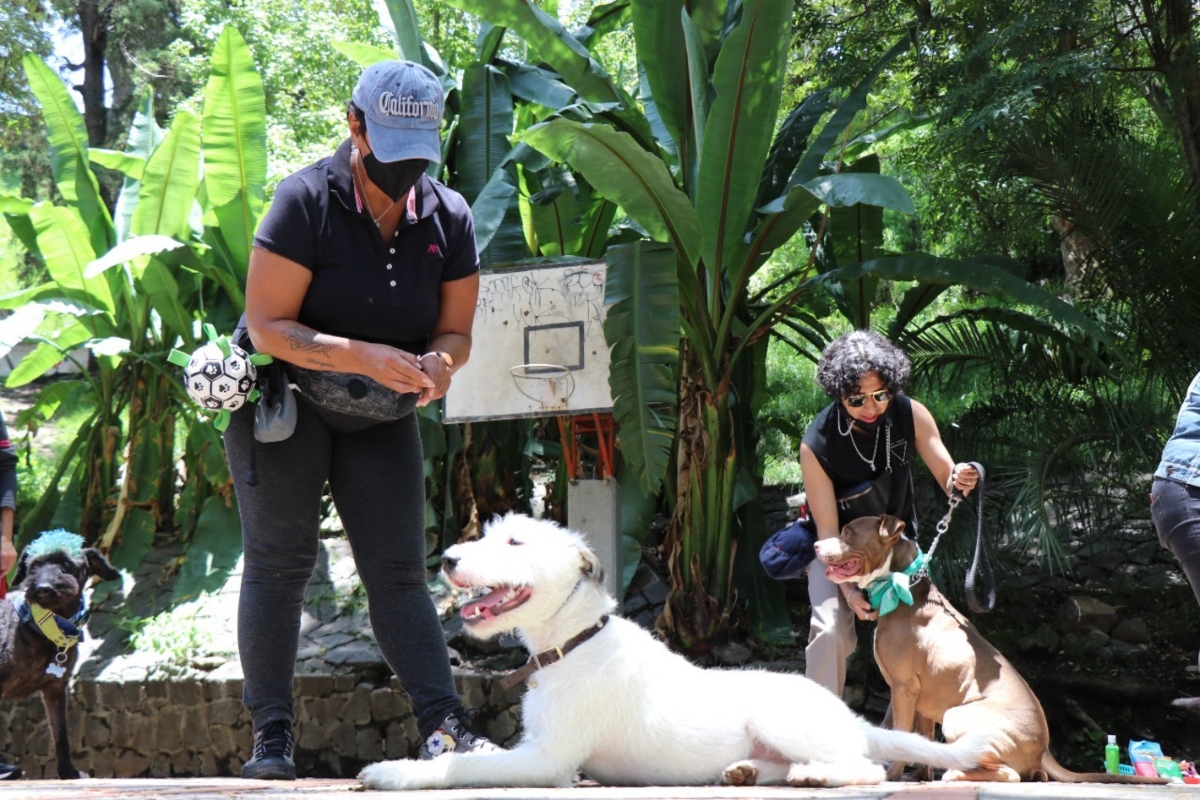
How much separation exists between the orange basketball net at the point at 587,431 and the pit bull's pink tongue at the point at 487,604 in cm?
395

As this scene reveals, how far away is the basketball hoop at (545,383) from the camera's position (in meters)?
6.91

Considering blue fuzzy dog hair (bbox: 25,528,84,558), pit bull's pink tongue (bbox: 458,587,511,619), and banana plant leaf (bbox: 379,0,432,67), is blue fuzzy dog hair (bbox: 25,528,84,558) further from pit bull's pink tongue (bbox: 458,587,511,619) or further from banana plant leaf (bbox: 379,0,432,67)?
banana plant leaf (bbox: 379,0,432,67)

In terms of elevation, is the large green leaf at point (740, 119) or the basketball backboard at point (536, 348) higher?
the large green leaf at point (740, 119)

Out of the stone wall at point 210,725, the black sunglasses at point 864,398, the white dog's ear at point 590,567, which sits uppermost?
the black sunglasses at point 864,398

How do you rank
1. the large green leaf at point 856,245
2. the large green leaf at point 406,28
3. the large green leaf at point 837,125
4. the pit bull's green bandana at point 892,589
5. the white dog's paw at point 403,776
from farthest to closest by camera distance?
the large green leaf at point 406,28 → the large green leaf at point 856,245 → the large green leaf at point 837,125 → the pit bull's green bandana at point 892,589 → the white dog's paw at point 403,776

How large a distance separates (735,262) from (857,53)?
2.61 meters

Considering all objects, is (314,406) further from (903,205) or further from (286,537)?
(903,205)

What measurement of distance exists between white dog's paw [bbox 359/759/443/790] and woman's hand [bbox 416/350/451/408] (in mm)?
982

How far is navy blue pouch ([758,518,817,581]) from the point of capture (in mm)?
4621

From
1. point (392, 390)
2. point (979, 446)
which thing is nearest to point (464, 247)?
point (392, 390)

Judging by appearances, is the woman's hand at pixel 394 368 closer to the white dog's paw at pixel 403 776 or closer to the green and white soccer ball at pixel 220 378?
the green and white soccer ball at pixel 220 378

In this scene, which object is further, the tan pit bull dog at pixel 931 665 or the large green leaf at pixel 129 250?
the large green leaf at pixel 129 250

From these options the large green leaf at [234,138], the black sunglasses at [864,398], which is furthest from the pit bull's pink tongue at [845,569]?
the large green leaf at [234,138]

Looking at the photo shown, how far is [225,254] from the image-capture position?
367 inches
